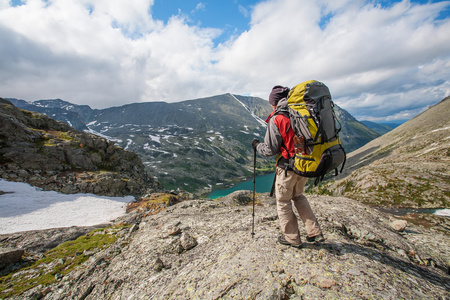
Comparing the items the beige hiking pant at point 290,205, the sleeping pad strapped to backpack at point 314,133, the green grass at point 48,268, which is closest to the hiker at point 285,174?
the beige hiking pant at point 290,205

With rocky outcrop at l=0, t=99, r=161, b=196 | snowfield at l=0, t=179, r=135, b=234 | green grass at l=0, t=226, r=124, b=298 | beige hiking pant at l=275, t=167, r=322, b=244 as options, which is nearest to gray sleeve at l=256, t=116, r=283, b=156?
beige hiking pant at l=275, t=167, r=322, b=244

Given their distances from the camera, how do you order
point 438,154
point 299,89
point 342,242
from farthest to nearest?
point 438,154 → point 342,242 → point 299,89

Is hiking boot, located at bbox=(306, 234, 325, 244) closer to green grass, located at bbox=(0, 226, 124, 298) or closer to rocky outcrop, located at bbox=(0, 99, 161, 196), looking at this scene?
green grass, located at bbox=(0, 226, 124, 298)

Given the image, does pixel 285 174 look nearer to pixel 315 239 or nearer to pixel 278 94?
pixel 278 94

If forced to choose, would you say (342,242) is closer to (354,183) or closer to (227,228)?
(227,228)

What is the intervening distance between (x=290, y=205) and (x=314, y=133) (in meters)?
2.53

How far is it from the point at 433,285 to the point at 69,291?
12770mm

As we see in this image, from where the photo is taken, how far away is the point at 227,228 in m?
9.82

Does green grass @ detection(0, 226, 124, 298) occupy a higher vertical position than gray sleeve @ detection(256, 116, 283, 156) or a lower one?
lower

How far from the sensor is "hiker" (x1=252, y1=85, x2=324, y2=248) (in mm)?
5824

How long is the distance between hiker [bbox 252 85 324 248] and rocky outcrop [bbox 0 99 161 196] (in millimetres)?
39519

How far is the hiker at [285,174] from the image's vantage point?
19.1ft

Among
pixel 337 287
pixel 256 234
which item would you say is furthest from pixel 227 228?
pixel 337 287

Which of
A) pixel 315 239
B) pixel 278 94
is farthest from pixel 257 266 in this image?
pixel 278 94
